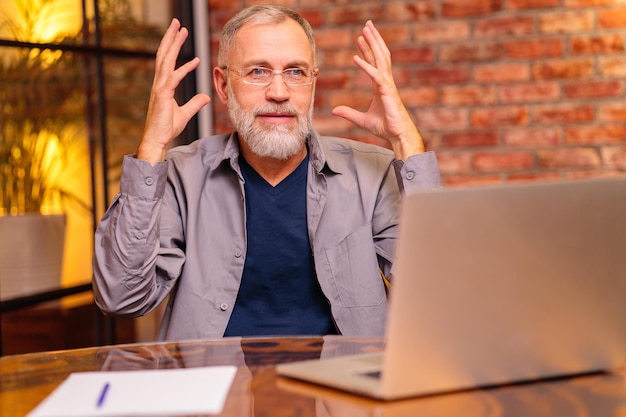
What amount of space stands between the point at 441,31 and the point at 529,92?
15.4 inches

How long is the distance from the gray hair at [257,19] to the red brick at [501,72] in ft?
3.77

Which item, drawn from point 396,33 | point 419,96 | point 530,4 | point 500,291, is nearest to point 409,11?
point 396,33

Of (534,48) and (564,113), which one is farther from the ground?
(534,48)

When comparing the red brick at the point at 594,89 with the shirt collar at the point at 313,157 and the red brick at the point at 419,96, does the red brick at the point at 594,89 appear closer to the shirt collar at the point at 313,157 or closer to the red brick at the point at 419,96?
the red brick at the point at 419,96

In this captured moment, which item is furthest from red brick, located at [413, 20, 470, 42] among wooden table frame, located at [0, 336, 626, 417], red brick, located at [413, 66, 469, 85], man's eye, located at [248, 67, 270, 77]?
wooden table frame, located at [0, 336, 626, 417]

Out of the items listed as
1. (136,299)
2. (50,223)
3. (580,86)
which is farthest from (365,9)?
(136,299)

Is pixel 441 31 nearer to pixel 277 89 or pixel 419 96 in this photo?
pixel 419 96

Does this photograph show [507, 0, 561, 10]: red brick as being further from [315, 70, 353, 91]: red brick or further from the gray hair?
the gray hair

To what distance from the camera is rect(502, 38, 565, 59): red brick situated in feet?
9.95

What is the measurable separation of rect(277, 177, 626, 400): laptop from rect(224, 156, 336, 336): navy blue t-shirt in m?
0.76

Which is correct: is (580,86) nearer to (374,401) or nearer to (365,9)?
(365,9)

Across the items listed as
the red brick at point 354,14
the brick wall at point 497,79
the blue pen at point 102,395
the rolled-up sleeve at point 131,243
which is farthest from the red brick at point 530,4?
the blue pen at point 102,395

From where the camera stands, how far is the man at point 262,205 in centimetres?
189

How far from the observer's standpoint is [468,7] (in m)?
3.11
